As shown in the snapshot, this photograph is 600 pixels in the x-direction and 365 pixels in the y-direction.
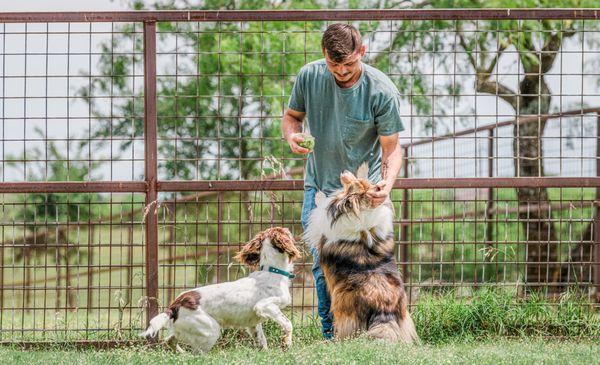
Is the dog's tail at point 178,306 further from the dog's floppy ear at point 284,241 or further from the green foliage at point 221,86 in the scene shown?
the green foliage at point 221,86

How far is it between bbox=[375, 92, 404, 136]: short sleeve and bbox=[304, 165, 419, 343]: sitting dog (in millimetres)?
373

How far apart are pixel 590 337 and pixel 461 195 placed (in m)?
4.64

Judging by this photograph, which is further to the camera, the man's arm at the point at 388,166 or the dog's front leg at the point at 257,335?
the dog's front leg at the point at 257,335

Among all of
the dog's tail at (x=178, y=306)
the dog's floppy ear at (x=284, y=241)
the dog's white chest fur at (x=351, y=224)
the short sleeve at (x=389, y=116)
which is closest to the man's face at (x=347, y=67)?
the short sleeve at (x=389, y=116)

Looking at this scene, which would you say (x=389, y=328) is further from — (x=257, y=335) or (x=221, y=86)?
(x=221, y=86)

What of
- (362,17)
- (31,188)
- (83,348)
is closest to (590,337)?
(362,17)

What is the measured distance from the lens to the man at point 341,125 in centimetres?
611

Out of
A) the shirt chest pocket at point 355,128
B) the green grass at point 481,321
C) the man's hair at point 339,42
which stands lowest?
the green grass at point 481,321

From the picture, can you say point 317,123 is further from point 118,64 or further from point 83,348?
point 118,64

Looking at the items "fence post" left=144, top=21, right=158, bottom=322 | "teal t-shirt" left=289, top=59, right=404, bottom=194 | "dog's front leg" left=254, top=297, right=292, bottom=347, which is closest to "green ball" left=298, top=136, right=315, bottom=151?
"teal t-shirt" left=289, top=59, right=404, bottom=194

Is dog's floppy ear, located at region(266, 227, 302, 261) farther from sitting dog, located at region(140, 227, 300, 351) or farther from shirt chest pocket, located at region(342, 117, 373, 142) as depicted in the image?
shirt chest pocket, located at region(342, 117, 373, 142)

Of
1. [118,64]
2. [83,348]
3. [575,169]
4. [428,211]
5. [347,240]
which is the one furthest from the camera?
[118,64]

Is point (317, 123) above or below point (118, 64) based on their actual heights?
below

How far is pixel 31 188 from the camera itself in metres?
6.90
